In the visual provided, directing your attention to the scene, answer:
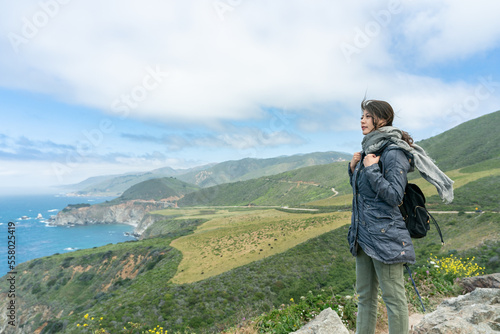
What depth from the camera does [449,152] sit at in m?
83.3

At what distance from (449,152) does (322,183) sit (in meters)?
52.6

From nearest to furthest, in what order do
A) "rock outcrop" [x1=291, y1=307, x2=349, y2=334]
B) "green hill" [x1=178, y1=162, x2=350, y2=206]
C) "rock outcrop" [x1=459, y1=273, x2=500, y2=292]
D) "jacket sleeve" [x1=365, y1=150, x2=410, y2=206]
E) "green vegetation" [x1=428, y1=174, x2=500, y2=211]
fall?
"jacket sleeve" [x1=365, y1=150, x2=410, y2=206] → "rock outcrop" [x1=291, y1=307, x2=349, y2=334] → "rock outcrop" [x1=459, y1=273, x2=500, y2=292] → "green vegetation" [x1=428, y1=174, x2=500, y2=211] → "green hill" [x1=178, y1=162, x2=350, y2=206]

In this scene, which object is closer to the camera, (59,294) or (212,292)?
(212,292)

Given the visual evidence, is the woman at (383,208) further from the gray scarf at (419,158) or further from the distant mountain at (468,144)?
the distant mountain at (468,144)

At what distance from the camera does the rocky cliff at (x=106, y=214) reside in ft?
557

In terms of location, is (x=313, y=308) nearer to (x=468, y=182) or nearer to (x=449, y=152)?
(x=468, y=182)

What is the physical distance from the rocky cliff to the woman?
185759 mm

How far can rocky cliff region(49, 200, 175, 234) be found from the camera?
170m

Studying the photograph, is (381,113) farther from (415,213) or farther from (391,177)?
(415,213)

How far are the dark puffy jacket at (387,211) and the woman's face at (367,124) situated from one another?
0.37m

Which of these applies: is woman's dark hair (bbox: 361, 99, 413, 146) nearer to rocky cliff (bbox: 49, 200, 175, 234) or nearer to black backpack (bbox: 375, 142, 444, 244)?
black backpack (bbox: 375, 142, 444, 244)

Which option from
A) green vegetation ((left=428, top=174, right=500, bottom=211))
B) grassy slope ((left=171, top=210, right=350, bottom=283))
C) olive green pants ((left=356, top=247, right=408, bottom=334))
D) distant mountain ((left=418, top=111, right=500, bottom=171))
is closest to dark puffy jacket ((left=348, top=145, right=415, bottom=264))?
olive green pants ((left=356, top=247, right=408, bottom=334))

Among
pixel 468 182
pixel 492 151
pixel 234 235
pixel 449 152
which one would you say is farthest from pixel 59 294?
pixel 449 152

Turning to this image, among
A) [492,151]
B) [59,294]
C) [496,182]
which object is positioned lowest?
[59,294]
